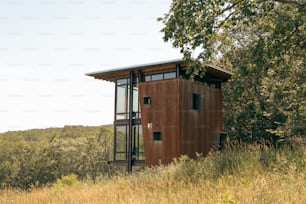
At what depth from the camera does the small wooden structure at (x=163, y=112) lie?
1939 centimetres

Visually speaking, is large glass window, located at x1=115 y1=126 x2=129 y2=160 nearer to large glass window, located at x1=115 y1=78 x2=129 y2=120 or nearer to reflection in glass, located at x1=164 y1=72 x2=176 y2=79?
large glass window, located at x1=115 y1=78 x2=129 y2=120

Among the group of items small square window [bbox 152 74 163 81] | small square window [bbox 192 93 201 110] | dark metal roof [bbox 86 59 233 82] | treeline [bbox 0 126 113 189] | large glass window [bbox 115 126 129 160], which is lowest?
treeline [bbox 0 126 113 189]

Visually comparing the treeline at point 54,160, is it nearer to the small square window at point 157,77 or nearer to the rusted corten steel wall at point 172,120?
the small square window at point 157,77

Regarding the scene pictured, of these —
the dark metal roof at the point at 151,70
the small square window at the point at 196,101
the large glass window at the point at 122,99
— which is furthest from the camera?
the large glass window at the point at 122,99

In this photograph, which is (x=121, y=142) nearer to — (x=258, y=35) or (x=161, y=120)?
(x=161, y=120)

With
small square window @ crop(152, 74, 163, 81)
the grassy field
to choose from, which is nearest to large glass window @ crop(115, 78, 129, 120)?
small square window @ crop(152, 74, 163, 81)

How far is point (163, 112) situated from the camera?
64.9 feet

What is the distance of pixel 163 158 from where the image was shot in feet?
63.4

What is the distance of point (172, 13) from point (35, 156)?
48.5m

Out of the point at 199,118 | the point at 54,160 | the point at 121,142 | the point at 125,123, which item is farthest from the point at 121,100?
the point at 54,160

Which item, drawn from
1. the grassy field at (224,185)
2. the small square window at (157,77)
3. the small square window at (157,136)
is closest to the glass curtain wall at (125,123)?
the small square window at (157,77)

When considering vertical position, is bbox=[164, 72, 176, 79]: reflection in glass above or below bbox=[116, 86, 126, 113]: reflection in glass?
above

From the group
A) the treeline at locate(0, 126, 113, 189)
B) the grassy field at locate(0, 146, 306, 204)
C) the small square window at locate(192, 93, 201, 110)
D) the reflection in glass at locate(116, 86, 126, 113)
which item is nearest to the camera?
the grassy field at locate(0, 146, 306, 204)

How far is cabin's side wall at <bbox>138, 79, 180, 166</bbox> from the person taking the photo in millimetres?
19250
